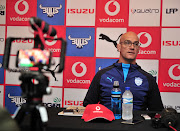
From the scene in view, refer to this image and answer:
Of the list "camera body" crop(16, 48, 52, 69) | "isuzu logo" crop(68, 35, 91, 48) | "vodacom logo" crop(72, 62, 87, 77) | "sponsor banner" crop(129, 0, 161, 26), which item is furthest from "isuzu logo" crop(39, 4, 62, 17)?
"camera body" crop(16, 48, 52, 69)

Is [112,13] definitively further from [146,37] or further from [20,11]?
[20,11]

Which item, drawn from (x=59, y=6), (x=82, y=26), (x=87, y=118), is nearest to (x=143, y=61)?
(x=82, y=26)

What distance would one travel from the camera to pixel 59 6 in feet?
10.6

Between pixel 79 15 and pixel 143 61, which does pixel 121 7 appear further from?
pixel 143 61

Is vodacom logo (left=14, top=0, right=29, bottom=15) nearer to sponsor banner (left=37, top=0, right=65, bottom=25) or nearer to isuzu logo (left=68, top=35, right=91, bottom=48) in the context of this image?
sponsor banner (left=37, top=0, right=65, bottom=25)

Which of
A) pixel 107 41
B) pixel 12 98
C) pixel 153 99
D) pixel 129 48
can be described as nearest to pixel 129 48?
pixel 129 48

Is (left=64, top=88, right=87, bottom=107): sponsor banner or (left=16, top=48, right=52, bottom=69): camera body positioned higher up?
(left=16, top=48, right=52, bottom=69): camera body

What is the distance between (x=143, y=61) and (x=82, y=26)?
37.2 inches

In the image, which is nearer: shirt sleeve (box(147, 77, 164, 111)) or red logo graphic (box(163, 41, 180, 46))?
shirt sleeve (box(147, 77, 164, 111))

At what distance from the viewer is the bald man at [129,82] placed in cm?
233

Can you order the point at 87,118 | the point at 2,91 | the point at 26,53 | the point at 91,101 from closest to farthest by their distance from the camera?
the point at 26,53
the point at 87,118
the point at 91,101
the point at 2,91

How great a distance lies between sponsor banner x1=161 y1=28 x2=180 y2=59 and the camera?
9.98 feet

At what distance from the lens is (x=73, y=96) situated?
127 inches

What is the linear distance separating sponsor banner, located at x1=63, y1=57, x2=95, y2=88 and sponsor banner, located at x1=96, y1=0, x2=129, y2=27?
55cm
